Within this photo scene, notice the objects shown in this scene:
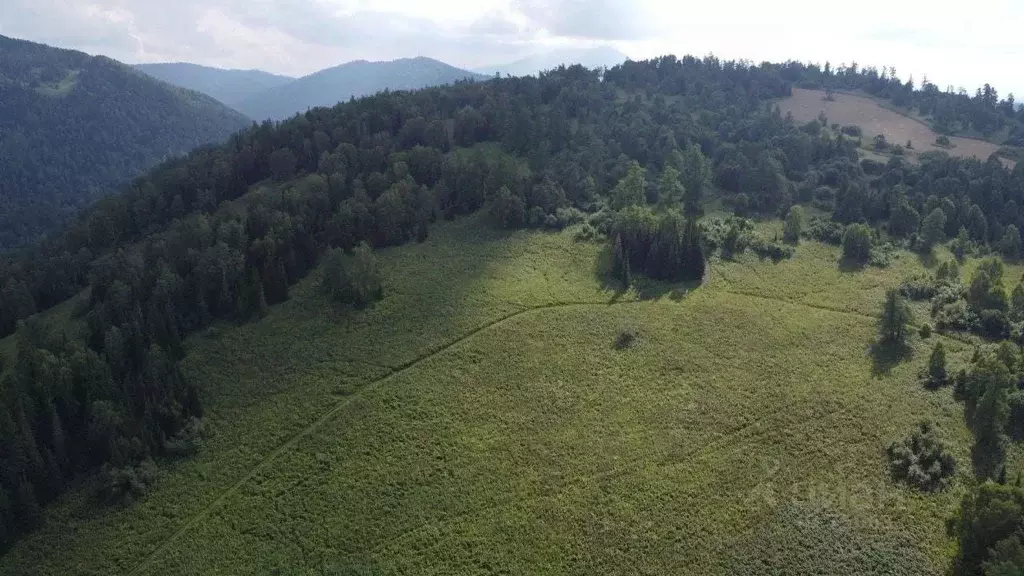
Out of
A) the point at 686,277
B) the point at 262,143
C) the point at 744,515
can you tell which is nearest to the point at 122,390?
the point at 744,515

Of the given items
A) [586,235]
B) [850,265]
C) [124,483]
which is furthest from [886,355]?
[124,483]

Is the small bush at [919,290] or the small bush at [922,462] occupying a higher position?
the small bush at [919,290]

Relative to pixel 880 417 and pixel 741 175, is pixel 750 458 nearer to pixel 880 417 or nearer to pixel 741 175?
pixel 880 417

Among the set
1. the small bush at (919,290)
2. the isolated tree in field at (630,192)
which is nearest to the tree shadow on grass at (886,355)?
the small bush at (919,290)

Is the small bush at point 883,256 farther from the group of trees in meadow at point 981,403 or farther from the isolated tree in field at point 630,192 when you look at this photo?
the isolated tree in field at point 630,192

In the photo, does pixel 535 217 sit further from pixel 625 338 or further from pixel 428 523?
pixel 428 523

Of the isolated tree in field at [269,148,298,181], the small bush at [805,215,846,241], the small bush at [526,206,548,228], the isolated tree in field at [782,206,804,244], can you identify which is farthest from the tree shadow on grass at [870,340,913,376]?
the isolated tree in field at [269,148,298,181]

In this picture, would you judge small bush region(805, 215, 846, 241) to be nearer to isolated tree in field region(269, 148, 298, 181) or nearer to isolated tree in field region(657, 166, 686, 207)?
isolated tree in field region(657, 166, 686, 207)
